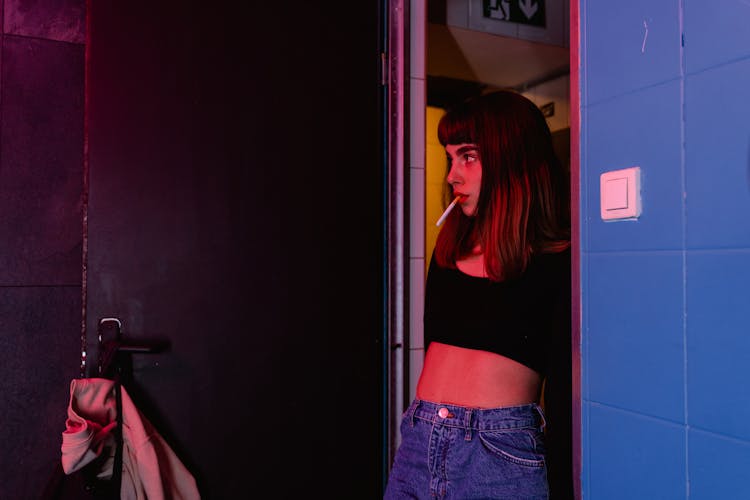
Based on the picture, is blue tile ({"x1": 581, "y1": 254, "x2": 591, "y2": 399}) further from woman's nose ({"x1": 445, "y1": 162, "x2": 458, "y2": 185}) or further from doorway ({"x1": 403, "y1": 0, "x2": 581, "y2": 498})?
doorway ({"x1": 403, "y1": 0, "x2": 581, "y2": 498})

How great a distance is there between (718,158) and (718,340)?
24 centimetres

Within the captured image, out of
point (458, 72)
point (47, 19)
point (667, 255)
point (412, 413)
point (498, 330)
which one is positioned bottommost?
point (412, 413)

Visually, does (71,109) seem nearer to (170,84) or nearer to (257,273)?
(170,84)

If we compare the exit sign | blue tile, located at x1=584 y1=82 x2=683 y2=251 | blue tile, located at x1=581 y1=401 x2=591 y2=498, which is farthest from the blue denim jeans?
the exit sign

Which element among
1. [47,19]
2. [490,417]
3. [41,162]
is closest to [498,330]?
[490,417]

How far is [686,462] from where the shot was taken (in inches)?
32.2

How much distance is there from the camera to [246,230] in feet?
5.47

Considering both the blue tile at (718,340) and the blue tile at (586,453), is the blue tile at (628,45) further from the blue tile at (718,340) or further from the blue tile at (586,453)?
the blue tile at (586,453)

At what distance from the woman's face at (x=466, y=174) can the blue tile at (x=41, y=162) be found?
121 centimetres

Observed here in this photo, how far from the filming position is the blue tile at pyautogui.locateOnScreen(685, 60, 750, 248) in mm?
765

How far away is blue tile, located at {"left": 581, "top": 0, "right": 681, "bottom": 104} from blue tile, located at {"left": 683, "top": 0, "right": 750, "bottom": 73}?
0.02m

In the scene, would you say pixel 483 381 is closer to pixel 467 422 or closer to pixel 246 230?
pixel 467 422

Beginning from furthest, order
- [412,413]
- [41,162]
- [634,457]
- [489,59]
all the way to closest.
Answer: [489,59], [41,162], [412,413], [634,457]

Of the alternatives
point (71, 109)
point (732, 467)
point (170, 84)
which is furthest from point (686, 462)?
point (71, 109)
